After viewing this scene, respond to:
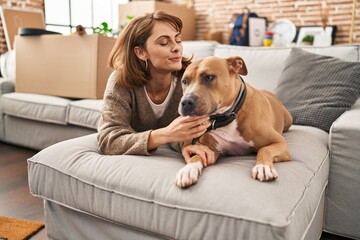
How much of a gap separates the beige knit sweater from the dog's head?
27cm

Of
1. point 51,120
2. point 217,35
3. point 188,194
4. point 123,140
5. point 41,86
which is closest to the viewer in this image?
point 188,194

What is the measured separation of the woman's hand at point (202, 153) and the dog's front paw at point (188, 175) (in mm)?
81

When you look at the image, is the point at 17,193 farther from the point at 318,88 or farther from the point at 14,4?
the point at 14,4

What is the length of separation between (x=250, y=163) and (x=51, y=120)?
80.0 inches

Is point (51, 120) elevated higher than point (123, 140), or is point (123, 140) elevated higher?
point (123, 140)

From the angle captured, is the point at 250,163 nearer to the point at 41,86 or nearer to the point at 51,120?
the point at 51,120

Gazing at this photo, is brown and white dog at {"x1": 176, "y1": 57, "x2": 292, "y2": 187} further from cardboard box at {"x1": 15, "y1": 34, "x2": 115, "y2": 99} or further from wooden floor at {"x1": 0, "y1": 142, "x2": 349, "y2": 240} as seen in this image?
cardboard box at {"x1": 15, "y1": 34, "x2": 115, "y2": 99}

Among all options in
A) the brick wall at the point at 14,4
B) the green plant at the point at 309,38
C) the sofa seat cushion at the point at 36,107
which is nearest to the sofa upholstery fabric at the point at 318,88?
the sofa seat cushion at the point at 36,107

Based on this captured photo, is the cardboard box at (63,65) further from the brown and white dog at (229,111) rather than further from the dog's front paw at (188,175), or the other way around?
the dog's front paw at (188,175)

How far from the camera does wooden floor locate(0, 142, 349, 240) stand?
6.49ft

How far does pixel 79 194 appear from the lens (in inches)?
57.7

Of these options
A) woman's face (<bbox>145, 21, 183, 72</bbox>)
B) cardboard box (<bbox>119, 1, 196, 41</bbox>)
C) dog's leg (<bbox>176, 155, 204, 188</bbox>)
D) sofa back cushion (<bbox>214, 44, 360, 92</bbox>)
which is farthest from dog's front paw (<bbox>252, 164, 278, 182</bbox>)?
cardboard box (<bbox>119, 1, 196, 41</bbox>)

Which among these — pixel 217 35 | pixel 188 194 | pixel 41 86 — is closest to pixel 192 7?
pixel 217 35

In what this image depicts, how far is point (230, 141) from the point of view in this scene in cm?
153
